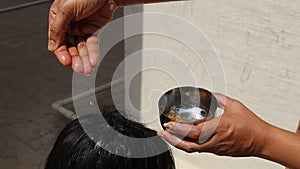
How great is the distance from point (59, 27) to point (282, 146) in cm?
76

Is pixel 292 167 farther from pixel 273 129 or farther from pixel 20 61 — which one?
pixel 20 61

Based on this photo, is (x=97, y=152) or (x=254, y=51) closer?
(x=97, y=152)

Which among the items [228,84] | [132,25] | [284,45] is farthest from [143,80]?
[284,45]

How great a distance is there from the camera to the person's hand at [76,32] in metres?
1.24

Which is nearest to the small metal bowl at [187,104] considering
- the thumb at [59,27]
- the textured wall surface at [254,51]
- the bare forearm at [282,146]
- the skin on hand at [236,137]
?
the skin on hand at [236,137]

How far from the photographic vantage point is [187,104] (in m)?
1.15

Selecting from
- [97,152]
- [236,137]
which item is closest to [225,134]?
[236,137]

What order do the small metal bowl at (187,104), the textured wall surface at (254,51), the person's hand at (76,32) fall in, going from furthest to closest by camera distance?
the textured wall surface at (254,51) < the person's hand at (76,32) < the small metal bowl at (187,104)

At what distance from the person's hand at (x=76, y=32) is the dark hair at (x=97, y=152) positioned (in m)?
0.22

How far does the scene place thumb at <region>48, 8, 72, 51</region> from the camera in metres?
1.24

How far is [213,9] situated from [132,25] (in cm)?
54

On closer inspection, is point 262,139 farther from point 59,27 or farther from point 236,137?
point 59,27

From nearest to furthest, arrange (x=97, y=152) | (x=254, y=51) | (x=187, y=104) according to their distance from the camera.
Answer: (x=97, y=152) < (x=187, y=104) < (x=254, y=51)

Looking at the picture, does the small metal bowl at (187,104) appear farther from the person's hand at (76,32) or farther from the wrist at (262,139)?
the person's hand at (76,32)
